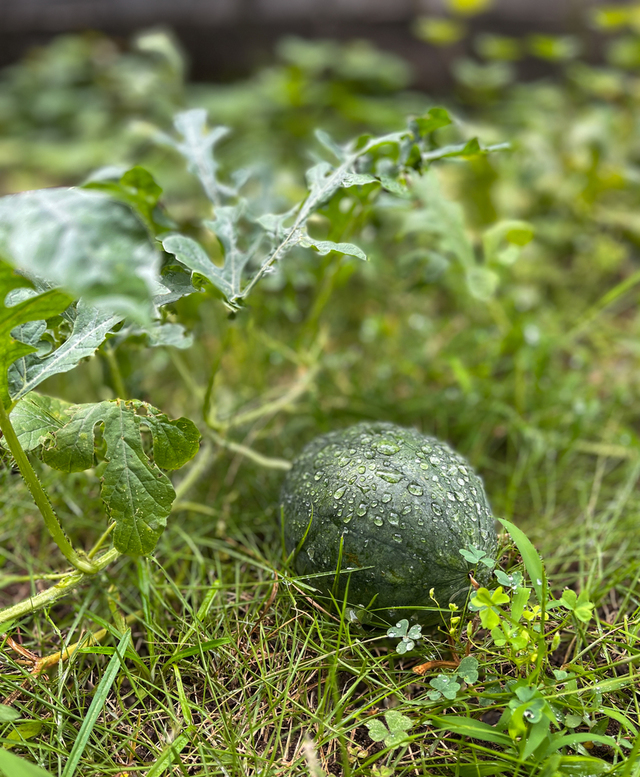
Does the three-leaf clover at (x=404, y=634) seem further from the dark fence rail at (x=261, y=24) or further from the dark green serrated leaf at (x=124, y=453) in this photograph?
the dark fence rail at (x=261, y=24)

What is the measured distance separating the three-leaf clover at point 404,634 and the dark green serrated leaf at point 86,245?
0.91m

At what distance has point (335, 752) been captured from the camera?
4.28 feet

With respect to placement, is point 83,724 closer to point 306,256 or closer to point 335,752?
point 335,752

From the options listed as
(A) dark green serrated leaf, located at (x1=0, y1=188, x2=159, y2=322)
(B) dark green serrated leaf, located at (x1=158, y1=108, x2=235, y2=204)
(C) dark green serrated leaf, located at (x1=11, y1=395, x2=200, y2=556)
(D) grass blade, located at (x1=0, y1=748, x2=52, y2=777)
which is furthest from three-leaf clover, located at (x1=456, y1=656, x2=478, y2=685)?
(B) dark green serrated leaf, located at (x1=158, y1=108, x2=235, y2=204)

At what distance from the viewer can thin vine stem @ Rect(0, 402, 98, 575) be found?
1230mm

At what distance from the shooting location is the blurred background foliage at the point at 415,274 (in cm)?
209

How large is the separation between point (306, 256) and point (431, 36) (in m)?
2.44

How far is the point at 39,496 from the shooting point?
131 cm

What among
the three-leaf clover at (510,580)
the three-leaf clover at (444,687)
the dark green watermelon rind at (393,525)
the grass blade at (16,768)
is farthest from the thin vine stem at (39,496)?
the three-leaf clover at (510,580)

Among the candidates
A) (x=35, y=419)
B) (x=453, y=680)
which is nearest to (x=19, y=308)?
(x=35, y=419)

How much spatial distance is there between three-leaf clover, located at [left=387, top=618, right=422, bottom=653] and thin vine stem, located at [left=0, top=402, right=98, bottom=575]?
709 millimetres

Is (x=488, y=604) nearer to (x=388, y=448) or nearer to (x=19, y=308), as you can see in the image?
(x=388, y=448)

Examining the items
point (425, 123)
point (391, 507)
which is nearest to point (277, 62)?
point (425, 123)

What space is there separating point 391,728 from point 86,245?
1.12 meters
